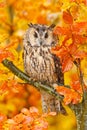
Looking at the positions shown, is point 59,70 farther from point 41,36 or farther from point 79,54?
point 79,54

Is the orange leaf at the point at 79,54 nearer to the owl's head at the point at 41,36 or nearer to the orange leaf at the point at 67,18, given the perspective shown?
the orange leaf at the point at 67,18

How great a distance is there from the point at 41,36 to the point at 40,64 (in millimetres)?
304

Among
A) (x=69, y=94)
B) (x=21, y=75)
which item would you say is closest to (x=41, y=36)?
(x=21, y=75)

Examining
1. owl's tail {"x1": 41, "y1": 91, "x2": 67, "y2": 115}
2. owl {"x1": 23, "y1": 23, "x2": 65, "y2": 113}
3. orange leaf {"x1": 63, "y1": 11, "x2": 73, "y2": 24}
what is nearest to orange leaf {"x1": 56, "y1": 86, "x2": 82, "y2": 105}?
orange leaf {"x1": 63, "y1": 11, "x2": 73, "y2": 24}

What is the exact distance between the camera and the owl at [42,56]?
209 inches

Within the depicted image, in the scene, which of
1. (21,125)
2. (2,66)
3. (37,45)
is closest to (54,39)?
(37,45)

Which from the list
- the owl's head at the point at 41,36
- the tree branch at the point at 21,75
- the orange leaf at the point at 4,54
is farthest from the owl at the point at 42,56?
the orange leaf at the point at 4,54

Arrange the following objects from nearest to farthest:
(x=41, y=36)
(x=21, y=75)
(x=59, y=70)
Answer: (x=21, y=75) < (x=41, y=36) < (x=59, y=70)

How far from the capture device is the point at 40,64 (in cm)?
536

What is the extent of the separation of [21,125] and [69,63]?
0.62m

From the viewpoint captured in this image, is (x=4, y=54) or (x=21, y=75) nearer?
(x=4, y=54)

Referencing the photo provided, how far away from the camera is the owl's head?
17.3 feet

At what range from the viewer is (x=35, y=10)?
844 cm

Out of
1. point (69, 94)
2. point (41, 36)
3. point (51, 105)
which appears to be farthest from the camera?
point (51, 105)
